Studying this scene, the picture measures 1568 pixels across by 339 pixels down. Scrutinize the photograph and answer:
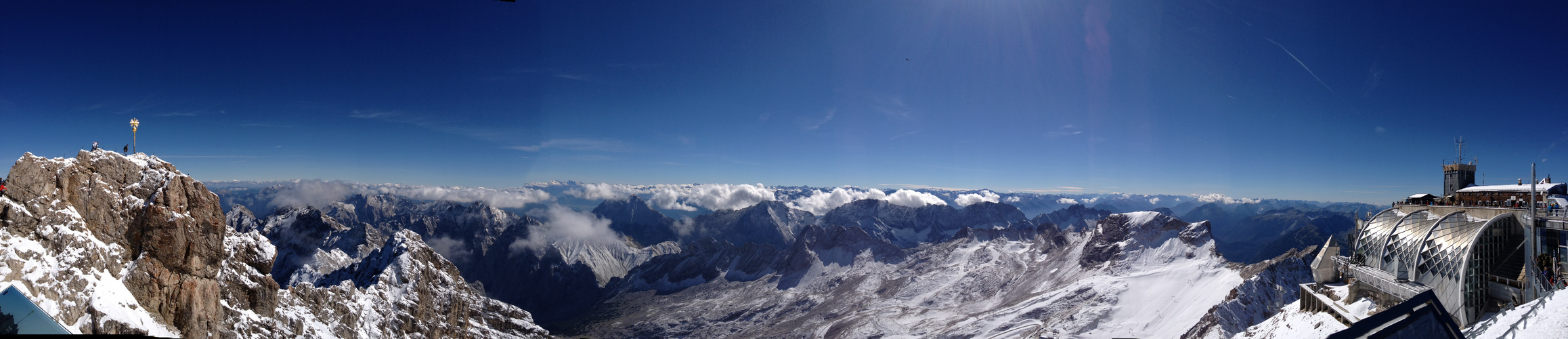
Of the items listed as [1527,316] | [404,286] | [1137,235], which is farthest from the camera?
[1137,235]

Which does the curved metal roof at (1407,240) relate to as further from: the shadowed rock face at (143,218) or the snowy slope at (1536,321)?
the shadowed rock face at (143,218)

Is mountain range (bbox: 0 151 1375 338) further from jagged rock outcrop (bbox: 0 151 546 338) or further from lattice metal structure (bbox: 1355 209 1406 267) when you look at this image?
lattice metal structure (bbox: 1355 209 1406 267)

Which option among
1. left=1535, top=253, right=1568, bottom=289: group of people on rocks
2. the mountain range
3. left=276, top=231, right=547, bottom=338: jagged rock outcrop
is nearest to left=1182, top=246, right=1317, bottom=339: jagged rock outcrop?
the mountain range

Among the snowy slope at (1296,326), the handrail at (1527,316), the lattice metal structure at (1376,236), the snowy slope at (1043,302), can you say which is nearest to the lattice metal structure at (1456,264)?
the lattice metal structure at (1376,236)

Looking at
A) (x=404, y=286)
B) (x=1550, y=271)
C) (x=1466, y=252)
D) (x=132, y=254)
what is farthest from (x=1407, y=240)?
(x=404, y=286)

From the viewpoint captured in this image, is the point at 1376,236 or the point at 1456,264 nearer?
the point at 1456,264

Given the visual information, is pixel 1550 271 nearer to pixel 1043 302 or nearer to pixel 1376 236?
Answer: pixel 1376 236

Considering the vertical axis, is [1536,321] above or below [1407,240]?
below
